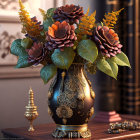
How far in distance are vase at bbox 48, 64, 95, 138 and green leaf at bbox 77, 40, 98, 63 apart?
0.41 feet

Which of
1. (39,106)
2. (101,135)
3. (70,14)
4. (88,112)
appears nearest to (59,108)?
(88,112)

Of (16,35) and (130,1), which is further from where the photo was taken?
(130,1)

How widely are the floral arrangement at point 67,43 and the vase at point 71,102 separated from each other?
6 centimetres

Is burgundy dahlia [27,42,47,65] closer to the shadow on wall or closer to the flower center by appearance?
the flower center

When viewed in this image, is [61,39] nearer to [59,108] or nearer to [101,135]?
[59,108]

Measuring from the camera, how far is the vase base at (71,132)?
1798mm

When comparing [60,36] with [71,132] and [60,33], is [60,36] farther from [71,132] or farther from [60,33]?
[71,132]

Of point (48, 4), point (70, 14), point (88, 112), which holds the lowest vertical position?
point (88, 112)

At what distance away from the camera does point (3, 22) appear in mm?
2205

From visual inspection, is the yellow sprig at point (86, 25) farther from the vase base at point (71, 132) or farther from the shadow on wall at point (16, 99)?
the shadow on wall at point (16, 99)

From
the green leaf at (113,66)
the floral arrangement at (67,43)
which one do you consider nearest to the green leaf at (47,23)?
the floral arrangement at (67,43)

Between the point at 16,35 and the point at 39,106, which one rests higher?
the point at 16,35

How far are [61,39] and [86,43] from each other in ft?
0.41

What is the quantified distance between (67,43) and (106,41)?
18cm
